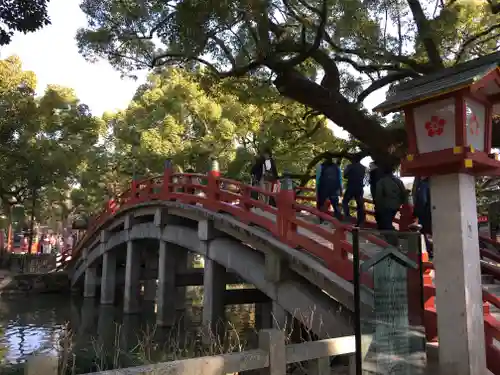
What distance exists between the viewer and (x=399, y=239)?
17.9 feet

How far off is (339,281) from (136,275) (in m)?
10.9

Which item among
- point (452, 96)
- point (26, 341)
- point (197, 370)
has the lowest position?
point (26, 341)

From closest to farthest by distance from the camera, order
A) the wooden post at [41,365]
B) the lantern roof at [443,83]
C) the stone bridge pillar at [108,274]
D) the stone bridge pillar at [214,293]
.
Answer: the wooden post at [41,365] → the lantern roof at [443,83] → the stone bridge pillar at [214,293] → the stone bridge pillar at [108,274]

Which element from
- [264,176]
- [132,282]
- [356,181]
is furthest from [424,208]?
[132,282]

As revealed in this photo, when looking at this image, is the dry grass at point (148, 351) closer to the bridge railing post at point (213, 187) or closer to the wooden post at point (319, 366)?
the wooden post at point (319, 366)

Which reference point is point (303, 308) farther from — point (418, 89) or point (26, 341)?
point (26, 341)

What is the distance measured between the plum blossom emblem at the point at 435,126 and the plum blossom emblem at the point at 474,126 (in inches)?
11.1

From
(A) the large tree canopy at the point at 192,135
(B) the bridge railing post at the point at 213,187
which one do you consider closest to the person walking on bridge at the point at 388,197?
(B) the bridge railing post at the point at 213,187

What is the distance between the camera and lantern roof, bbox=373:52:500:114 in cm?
478

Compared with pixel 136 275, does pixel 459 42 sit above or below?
→ above

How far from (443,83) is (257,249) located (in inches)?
224

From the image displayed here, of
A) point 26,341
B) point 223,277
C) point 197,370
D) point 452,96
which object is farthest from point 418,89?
point 26,341

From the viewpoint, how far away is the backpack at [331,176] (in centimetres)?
980

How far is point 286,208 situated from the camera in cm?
832
